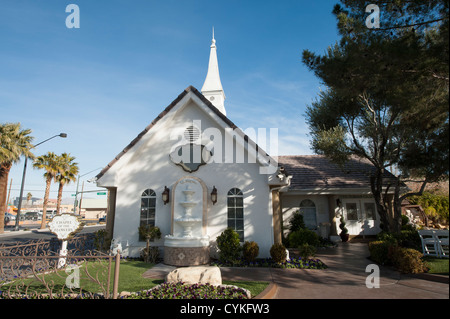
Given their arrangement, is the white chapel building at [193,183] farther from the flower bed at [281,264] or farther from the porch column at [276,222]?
the flower bed at [281,264]

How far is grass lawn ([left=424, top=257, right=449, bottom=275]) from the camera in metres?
7.46

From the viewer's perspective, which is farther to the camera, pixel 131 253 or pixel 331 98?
pixel 331 98

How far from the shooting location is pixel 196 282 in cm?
661

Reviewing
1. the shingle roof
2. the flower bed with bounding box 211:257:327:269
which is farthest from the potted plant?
the flower bed with bounding box 211:257:327:269

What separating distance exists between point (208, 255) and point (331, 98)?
394 inches

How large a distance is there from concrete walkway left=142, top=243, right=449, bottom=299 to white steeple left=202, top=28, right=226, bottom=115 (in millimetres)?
13131

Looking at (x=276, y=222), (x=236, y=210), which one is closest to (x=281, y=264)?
(x=276, y=222)

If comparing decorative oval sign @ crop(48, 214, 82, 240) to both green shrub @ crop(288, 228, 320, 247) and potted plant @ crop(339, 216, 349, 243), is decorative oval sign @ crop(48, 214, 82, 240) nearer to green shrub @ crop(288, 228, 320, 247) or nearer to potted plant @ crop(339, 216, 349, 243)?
green shrub @ crop(288, 228, 320, 247)

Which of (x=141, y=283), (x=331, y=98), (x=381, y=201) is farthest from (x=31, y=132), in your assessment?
(x=381, y=201)

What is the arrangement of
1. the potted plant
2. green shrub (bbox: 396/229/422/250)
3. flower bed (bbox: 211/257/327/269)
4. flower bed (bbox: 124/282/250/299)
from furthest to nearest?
the potted plant
green shrub (bbox: 396/229/422/250)
flower bed (bbox: 211/257/327/269)
flower bed (bbox: 124/282/250/299)

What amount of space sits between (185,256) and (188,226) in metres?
1.13
